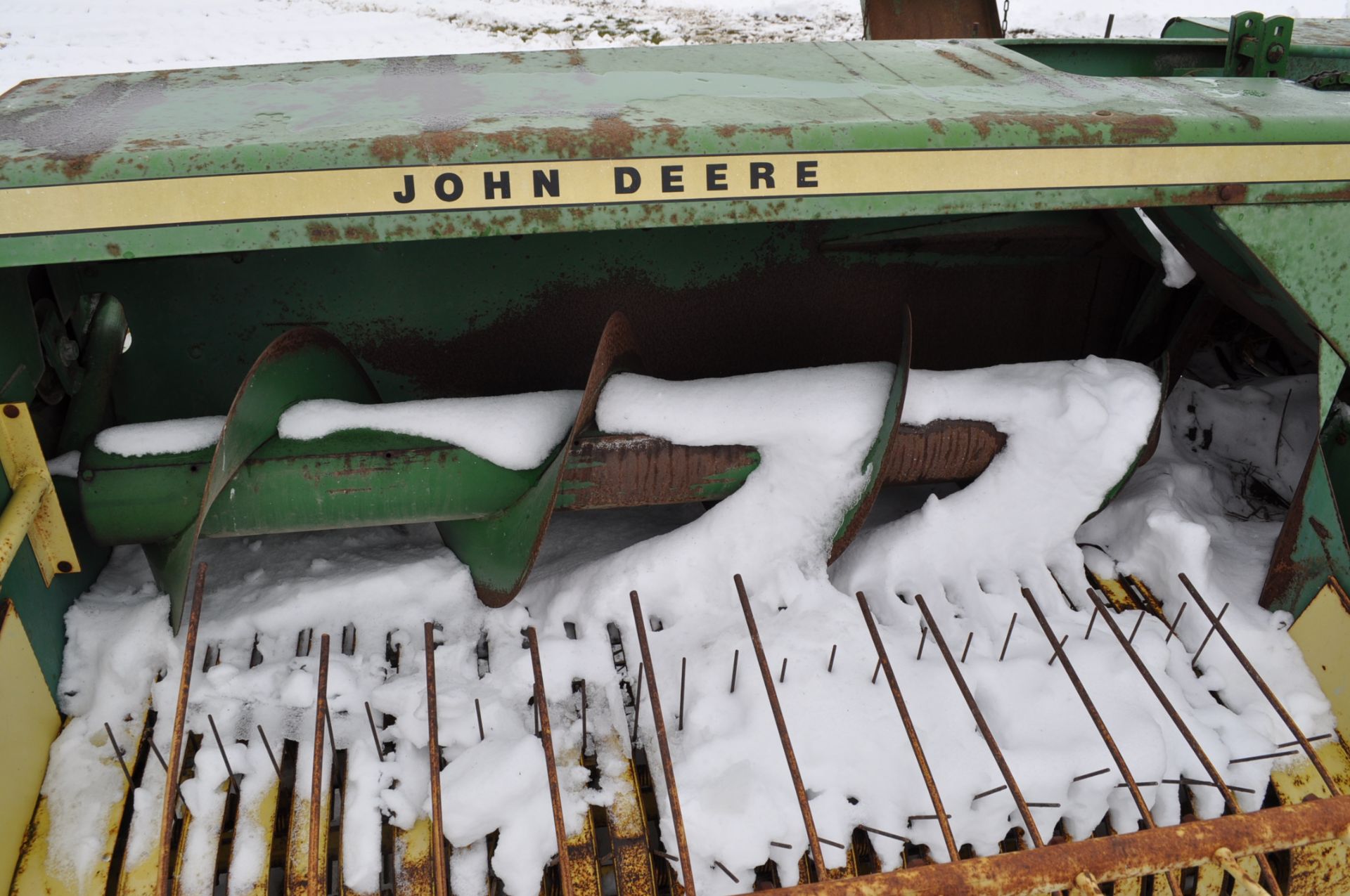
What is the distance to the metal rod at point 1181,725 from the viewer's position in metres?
1.80

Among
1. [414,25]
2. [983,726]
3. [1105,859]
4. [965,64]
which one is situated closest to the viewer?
[1105,859]

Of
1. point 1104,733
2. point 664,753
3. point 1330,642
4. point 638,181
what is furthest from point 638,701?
point 1330,642

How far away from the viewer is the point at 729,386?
94.9 inches

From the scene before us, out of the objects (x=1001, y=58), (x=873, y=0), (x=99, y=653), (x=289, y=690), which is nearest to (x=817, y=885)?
(x=289, y=690)

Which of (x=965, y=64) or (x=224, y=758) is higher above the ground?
(x=965, y=64)

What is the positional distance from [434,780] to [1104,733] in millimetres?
1207

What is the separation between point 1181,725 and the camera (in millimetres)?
1985

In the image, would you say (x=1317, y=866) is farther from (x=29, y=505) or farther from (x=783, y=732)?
(x=29, y=505)

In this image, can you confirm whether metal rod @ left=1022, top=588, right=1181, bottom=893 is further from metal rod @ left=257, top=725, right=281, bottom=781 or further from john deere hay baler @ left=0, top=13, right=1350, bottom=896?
metal rod @ left=257, top=725, right=281, bottom=781

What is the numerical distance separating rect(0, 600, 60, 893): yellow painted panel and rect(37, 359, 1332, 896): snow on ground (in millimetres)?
39

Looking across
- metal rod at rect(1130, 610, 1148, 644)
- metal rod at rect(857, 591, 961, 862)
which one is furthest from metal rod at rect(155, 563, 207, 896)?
metal rod at rect(1130, 610, 1148, 644)

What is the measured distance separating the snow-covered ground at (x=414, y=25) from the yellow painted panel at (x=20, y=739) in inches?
248

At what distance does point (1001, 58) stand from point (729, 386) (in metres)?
1.01

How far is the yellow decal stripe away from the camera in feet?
5.70
